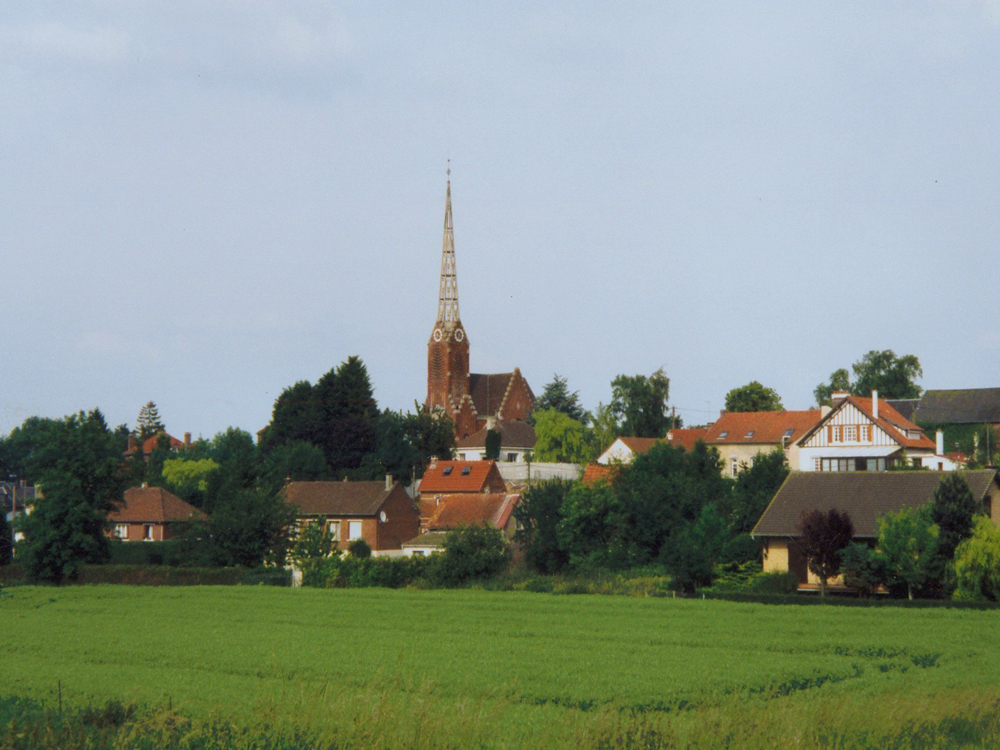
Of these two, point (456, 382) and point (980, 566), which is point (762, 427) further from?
point (980, 566)

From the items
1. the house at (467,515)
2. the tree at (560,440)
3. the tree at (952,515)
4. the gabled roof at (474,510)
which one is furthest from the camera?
the tree at (560,440)

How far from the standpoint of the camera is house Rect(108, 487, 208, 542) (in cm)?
8944

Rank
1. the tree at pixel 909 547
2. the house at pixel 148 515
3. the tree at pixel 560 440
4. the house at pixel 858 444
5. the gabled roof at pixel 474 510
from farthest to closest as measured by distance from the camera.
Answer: the tree at pixel 560 440
the house at pixel 148 515
the house at pixel 858 444
the gabled roof at pixel 474 510
the tree at pixel 909 547

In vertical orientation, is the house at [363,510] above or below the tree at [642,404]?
below

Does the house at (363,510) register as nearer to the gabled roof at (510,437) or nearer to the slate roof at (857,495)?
the slate roof at (857,495)

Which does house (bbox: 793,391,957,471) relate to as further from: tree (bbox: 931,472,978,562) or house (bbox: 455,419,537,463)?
house (bbox: 455,419,537,463)

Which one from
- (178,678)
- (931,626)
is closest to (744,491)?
(931,626)

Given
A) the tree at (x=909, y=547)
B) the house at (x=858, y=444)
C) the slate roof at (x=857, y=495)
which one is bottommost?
the tree at (x=909, y=547)

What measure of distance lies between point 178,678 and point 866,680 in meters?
15.1

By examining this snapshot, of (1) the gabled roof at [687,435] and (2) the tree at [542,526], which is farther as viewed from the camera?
(1) the gabled roof at [687,435]

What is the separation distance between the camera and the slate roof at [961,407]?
90.3 meters

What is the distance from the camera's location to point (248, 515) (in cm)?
6544

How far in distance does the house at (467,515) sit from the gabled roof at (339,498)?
4.23 m

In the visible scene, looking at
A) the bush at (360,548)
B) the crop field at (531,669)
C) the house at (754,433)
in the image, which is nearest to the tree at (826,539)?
the crop field at (531,669)
